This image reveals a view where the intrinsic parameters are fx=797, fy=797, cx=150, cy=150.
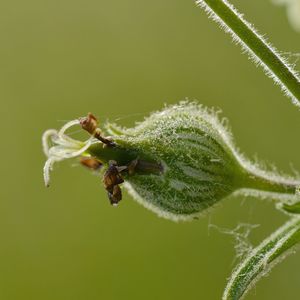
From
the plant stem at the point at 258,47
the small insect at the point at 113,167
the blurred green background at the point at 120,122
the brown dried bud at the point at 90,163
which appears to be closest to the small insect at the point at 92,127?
the small insect at the point at 113,167

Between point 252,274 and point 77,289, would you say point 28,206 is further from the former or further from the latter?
point 252,274

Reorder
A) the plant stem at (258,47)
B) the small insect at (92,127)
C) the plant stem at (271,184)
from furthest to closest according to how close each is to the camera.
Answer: the plant stem at (271,184) < the small insect at (92,127) < the plant stem at (258,47)

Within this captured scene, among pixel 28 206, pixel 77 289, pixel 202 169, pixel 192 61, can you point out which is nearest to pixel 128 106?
pixel 192 61

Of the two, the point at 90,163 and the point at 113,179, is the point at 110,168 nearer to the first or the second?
the point at 113,179

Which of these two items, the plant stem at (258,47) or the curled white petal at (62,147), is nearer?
the plant stem at (258,47)

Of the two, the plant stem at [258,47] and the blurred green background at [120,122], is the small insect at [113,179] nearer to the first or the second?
the plant stem at [258,47]

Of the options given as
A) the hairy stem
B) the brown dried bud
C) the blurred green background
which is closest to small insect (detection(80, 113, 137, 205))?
the brown dried bud

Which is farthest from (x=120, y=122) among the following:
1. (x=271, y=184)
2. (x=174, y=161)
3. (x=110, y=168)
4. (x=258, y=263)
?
(x=258, y=263)
